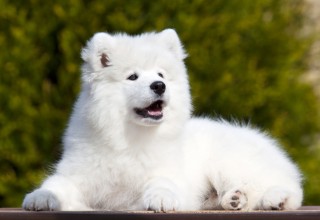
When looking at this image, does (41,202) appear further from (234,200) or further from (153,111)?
(234,200)

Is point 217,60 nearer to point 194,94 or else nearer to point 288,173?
point 194,94

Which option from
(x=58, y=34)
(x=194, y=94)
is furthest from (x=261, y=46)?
(x=58, y=34)

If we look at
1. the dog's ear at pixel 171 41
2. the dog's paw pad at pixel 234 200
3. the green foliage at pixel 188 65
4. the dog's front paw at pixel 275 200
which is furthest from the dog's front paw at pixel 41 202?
the green foliage at pixel 188 65

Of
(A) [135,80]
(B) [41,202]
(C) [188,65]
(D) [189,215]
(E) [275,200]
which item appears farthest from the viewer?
(C) [188,65]

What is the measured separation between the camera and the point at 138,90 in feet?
18.2

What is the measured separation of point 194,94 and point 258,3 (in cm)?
145

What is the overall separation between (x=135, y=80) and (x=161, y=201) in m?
1.01

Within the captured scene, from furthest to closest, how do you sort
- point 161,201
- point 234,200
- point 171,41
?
point 171,41 → point 234,200 → point 161,201

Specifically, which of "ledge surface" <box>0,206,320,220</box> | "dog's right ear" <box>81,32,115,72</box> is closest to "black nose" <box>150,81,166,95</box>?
"dog's right ear" <box>81,32,115,72</box>

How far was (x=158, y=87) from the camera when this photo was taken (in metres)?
5.50

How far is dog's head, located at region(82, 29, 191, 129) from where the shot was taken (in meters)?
5.58

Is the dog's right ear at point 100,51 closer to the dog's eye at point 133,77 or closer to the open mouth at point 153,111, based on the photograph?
the dog's eye at point 133,77

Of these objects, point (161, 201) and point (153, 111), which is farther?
point (153, 111)

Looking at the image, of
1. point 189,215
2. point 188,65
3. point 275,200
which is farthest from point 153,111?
point 188,65
